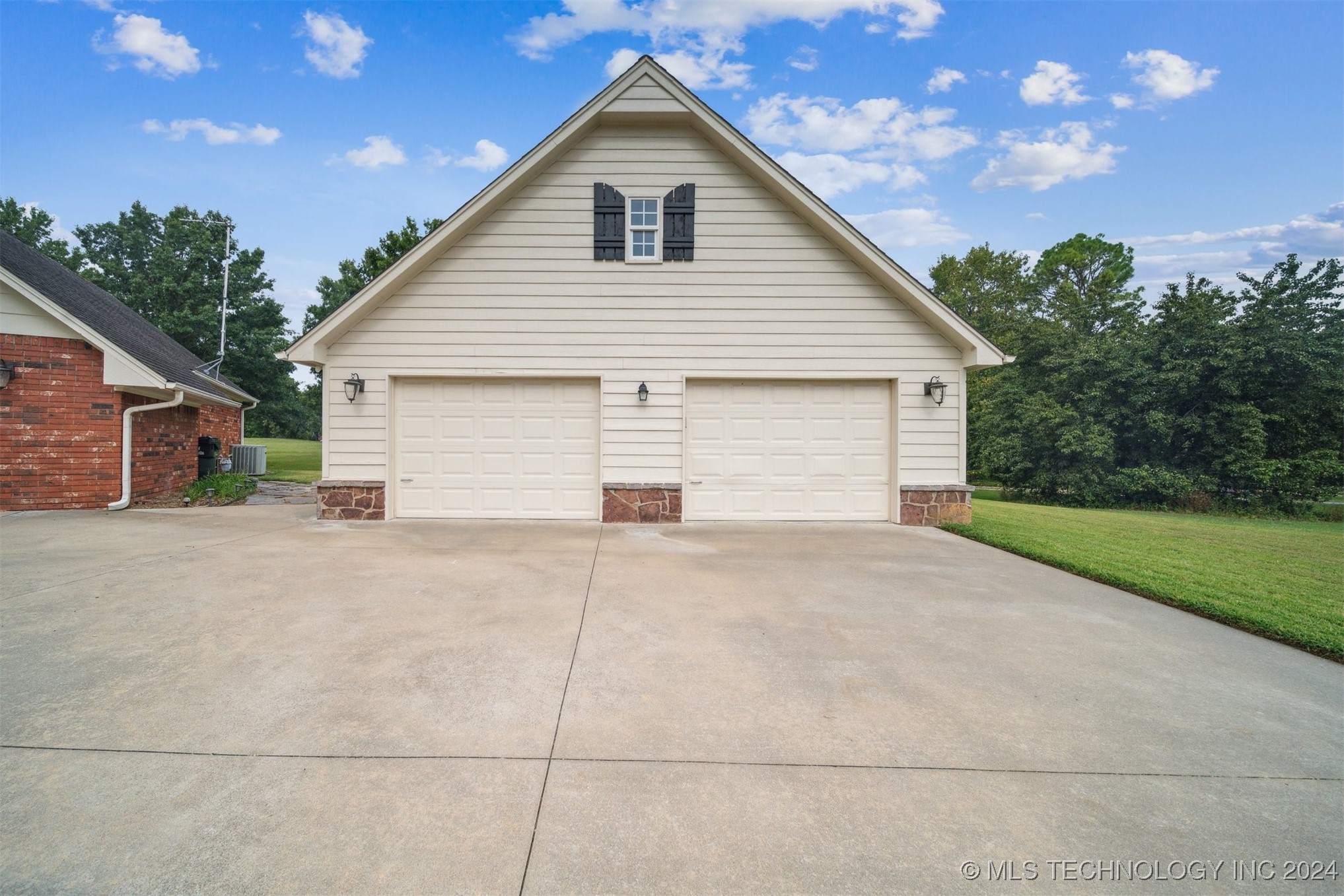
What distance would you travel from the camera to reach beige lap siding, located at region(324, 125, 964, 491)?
8.52 m

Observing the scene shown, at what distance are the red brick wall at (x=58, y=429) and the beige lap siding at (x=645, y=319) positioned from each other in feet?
14.5

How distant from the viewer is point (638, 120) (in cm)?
843

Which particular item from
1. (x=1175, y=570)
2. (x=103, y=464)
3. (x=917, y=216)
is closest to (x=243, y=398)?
(x=103, y=464)

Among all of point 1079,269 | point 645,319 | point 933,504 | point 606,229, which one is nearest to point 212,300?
point 606,229

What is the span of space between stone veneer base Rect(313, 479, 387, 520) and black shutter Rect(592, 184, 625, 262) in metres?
5.08

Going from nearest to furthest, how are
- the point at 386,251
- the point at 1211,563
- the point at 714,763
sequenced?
the point at 714,763
the point at 1211,563
the point at 386,251

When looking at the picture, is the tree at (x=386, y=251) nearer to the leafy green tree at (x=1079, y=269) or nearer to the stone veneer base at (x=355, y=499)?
the stone veneer base at (x=355, y=499)

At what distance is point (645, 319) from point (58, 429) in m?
9.98

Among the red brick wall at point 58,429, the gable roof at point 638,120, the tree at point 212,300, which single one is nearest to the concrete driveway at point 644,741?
the gable roof at point 638,120

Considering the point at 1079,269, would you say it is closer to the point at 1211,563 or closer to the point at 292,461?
the point at 1211,563

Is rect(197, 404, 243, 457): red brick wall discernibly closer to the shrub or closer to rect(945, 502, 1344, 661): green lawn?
the shrub

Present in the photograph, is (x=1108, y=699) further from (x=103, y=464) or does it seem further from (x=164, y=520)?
(x=103, y=464)

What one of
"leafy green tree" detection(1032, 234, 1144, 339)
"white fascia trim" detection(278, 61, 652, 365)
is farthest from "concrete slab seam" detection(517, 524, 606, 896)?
"leafy green tree" detection(1032, 234, 1144, 339)

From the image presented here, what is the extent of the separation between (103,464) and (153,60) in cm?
1162
